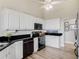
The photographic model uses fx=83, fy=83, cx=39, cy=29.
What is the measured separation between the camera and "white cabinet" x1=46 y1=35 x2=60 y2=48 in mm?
5785

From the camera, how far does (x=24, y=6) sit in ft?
15.8

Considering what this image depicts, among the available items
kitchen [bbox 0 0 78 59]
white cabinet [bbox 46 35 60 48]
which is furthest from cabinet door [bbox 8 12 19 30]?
white cabinet [bbox 46 35 60 48]

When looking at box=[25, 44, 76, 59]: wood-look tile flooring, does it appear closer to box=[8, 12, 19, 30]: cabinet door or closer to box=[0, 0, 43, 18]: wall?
box=[8, 12, 19, 30]: cabinet door

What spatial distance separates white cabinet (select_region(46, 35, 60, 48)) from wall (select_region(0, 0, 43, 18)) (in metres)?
1.94

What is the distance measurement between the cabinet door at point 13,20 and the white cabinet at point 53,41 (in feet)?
10.4

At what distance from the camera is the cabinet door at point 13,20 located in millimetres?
3175

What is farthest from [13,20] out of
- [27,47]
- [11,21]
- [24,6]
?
[24,6]

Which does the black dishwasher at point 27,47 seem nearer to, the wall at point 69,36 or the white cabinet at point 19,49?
the white cabinet at point 19,49

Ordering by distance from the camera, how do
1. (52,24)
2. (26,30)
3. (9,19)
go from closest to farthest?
1. (9,19)
2. (26,30)
3. (52,24)

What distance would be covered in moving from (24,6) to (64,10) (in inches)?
111

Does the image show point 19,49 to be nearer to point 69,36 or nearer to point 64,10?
point 64,10

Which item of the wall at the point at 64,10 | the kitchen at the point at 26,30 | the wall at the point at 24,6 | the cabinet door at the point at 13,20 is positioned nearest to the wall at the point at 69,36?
the kitchen at the point at 26,30

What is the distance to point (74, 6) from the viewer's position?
542 centimetres

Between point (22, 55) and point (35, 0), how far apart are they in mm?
3881
